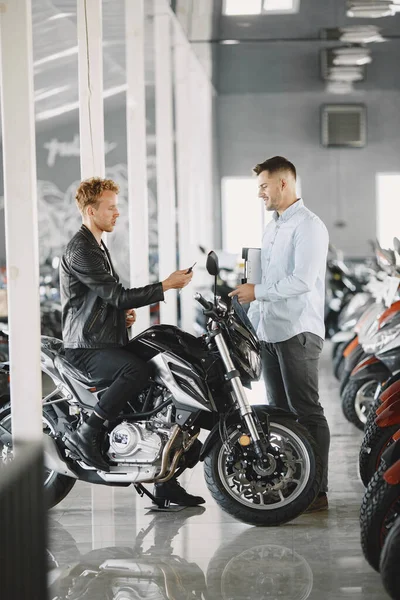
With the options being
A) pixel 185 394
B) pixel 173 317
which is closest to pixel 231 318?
pixel 185 394

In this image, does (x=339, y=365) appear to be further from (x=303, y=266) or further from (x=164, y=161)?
(x=303, y=266)

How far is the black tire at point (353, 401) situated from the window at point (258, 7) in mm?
4075

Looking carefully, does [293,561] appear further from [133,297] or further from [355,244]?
[355,244]

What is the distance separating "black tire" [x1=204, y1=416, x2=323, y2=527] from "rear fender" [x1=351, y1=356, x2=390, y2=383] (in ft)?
6.68

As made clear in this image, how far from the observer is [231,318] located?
4094mm

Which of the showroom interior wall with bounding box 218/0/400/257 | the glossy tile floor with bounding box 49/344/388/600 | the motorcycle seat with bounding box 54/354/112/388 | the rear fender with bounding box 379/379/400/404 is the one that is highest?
the showroom interior wall with bounding box 218/0/400/257

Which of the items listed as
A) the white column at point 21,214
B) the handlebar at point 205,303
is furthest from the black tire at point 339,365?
the white column at point 21,214

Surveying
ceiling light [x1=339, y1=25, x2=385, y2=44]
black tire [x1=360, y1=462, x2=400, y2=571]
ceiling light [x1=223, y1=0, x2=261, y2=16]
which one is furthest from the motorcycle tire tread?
ceiling light [x1=339, y1=25, x2=385, y2=44]

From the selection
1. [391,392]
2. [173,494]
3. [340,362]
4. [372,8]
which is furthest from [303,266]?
[372,8]

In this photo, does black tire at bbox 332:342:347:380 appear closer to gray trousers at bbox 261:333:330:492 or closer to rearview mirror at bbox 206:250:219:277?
gray trousers at bbox 261:333:330:492

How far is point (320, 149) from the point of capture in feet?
53.4

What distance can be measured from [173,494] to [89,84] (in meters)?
2.29

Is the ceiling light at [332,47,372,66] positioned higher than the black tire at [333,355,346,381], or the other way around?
the ceiling light at [332,47,372,66]

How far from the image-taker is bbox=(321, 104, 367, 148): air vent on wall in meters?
15.8
